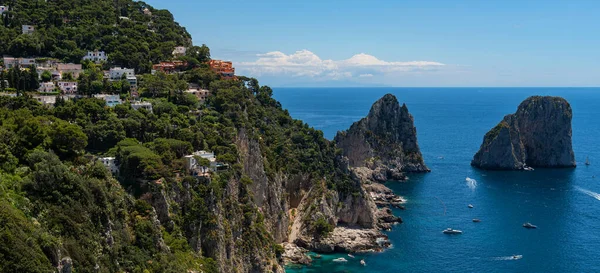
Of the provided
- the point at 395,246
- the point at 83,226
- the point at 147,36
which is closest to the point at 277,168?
the point at 395,246

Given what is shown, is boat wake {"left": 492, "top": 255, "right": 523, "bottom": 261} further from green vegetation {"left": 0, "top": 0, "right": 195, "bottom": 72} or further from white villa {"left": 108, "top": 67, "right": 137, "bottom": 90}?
green vegetation {"left": 0, "top": 0, "right": 195, "bottom": 72}

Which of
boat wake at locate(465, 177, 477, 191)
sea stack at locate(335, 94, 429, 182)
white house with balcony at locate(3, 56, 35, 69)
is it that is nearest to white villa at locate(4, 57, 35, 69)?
white house with balcony at locate(3, 56, 35, 69)

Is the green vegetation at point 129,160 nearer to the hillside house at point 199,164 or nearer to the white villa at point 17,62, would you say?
the hillside house at point 199,164

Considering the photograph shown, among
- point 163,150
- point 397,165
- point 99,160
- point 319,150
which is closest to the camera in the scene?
point 99,160

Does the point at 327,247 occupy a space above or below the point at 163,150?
below

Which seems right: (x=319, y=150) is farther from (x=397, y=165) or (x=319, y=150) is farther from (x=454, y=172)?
(x=454, y=172)

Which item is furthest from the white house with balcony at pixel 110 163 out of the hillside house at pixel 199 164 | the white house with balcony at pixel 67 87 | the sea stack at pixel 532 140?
the sea stack at pixel 532 140

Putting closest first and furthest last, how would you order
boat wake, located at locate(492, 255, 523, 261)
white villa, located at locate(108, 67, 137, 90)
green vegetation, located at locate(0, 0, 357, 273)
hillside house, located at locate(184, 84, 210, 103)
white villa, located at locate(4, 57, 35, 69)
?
green vegetation, located at locate(0, 0, 357, 273)
white villa, located at locate(4, 57, 35, 69)
boat wake, located at locate(492, 255, 523, 261)
white villa, located at locate(108, 67, 137, 90)
hillside house, located at locate(184, 84, 210, 103)

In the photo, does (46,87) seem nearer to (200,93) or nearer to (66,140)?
(200,93)

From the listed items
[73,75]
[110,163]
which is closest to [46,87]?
[73,75]
